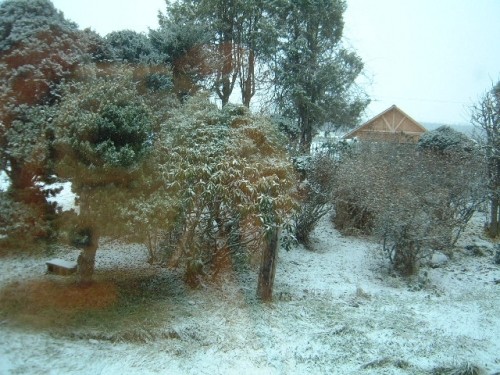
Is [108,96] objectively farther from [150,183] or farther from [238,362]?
[238,362]

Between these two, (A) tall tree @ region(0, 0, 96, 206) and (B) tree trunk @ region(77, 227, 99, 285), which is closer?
(B) tree trunk @ region(77, 227, 99, 285)

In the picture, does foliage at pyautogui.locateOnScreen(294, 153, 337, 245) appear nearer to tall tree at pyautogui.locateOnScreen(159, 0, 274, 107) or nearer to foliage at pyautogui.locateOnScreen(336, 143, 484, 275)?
foliage at pyautogui.locateOnScreen(336, 143, 484, 275)

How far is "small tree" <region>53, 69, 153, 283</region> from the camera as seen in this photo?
4016 mm

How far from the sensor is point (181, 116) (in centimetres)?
533

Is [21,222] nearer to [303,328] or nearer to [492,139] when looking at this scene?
[303,328]

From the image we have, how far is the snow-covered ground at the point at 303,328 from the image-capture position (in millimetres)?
3658

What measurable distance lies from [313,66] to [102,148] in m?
9.80

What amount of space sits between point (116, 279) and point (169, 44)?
540 centimetres

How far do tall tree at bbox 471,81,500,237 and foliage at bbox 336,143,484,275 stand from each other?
2.27ft

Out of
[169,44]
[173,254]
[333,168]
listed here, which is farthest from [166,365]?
[169,44]

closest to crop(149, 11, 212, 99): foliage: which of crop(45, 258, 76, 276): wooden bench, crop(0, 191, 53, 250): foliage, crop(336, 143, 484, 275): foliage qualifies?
crop(0, 191, 53, 250): foliage

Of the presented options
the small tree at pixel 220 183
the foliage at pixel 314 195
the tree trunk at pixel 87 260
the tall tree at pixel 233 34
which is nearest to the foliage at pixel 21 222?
the tree trunk at pixel 87 260

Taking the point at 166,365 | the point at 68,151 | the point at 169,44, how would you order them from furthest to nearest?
the point at 169,44 → the point at 68,151 → the point at 166,365

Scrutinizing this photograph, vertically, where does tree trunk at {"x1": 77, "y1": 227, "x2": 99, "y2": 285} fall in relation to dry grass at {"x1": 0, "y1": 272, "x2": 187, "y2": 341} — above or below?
above
